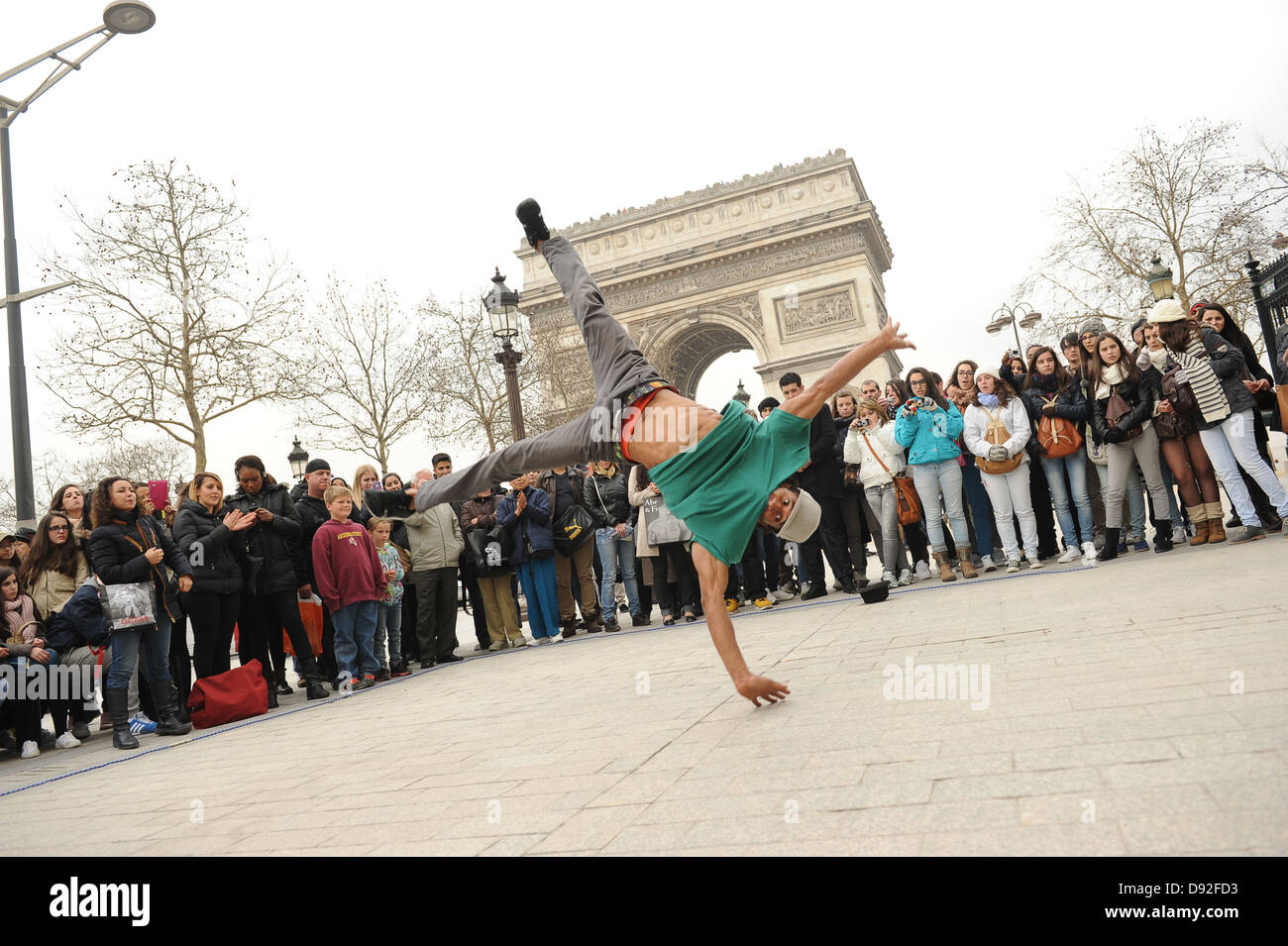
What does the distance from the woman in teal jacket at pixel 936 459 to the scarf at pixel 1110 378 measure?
4.15 ft

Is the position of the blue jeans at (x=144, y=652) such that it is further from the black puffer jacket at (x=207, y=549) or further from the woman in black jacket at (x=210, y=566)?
the black puffer jacket at (x=207, y=549)

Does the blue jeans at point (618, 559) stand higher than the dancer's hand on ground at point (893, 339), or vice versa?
the dancer's hand on ground at point (893, 339)

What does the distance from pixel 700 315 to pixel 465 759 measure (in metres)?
36.6

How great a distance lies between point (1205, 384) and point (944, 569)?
278cm

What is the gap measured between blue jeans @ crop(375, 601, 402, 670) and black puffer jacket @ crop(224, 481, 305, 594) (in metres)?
1.11

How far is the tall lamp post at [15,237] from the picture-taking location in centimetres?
962

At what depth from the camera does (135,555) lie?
6898 millimetres

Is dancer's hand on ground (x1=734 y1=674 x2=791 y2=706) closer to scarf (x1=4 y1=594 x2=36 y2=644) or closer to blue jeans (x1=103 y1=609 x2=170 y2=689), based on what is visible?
blue jeans (x1=103 y1=609 x2=170 y2=689)

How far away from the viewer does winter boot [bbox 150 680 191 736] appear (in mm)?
6871

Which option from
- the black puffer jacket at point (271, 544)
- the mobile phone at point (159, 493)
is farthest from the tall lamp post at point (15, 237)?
the black puffer jacket at point (271, 544)

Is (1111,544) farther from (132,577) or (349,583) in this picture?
(132,577)
